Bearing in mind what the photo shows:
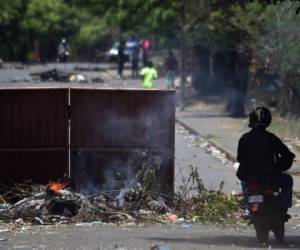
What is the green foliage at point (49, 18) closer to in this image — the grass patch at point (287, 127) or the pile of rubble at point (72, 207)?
the grass patch at point (287, 127)

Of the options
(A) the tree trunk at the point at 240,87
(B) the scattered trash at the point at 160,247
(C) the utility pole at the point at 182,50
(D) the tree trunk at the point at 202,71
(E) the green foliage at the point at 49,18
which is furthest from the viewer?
(E) the green foliage at the point at 49,18

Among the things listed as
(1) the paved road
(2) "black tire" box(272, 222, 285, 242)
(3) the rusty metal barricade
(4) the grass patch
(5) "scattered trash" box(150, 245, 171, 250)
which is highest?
(3) the rusty metal barricade

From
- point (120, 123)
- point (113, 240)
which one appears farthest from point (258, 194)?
point (120, 123)

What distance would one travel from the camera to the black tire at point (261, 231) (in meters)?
9.36

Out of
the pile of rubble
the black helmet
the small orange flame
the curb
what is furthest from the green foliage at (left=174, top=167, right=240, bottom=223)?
the curb

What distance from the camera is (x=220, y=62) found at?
35844 mm

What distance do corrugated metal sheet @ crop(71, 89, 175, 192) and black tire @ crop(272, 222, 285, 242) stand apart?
2686 millimetres

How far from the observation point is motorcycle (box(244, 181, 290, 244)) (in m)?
9.29

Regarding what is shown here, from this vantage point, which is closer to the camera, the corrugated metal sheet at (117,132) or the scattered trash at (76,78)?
the corrugated metal sheet at (117,132)

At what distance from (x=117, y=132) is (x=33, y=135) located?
1.09 metres

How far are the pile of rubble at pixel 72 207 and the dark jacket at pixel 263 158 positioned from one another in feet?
6.91

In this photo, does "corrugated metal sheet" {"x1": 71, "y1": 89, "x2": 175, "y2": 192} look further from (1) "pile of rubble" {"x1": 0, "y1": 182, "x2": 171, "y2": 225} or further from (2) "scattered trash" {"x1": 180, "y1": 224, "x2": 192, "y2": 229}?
(2) "scattered trash" {"x1": 180, "y1": 224, "x2": 192, "y2": 229}

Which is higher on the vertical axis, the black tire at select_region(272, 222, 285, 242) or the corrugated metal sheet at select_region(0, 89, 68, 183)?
the corrugated metal sheet at select_region(0, 89, 68, 183)

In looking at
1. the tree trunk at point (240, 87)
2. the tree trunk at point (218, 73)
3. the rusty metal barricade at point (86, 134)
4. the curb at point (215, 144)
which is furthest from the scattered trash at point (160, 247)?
the tree trunk at point (218, 73)
